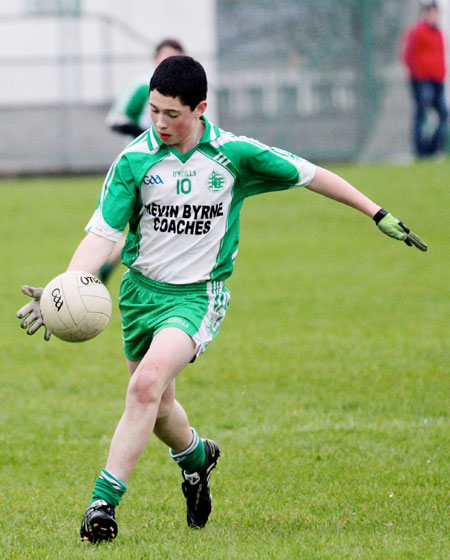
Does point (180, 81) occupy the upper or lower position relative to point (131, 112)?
upper

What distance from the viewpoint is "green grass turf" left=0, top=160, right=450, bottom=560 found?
492 centimetres

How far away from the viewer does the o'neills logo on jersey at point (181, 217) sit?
5.04 m

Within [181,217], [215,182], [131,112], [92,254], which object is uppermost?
[215,182]

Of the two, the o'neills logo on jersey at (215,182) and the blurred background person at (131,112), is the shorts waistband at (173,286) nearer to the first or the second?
the o'neills logo on jersey at (215,182)

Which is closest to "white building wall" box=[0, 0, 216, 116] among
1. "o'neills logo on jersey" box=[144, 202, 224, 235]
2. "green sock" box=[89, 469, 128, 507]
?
"o'neills logo on jersey" box=[144, 202, 224, 235]

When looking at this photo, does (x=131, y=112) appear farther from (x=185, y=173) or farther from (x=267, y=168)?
(x=185, y=173)

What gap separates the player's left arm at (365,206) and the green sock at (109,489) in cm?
166

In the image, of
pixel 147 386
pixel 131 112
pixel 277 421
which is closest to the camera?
pixel 147 386

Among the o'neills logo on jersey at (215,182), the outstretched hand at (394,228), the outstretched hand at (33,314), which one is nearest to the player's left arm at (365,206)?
the outstretched hand at (394,228)

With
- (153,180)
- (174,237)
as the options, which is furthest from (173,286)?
(153,180)

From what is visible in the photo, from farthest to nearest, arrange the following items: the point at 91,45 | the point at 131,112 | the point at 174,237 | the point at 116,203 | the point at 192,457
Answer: the point at 91,45 → the point at 131,112 → the point at 192,457 → the point at 174,237 → the point at 116,203

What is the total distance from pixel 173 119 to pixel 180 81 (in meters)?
0.17

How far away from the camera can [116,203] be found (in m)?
4.95

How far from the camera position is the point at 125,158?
5.00 m
